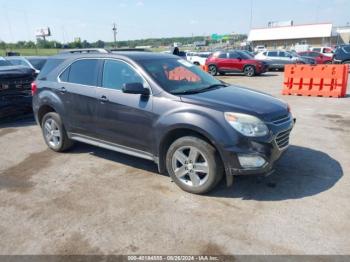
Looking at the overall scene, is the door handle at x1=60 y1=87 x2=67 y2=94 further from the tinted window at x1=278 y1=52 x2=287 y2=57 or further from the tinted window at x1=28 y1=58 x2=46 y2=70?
the tinted window at x1=278 y1=52 x2=287 y2=57

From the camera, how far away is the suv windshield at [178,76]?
454cm

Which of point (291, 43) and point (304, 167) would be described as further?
point (291, 43)

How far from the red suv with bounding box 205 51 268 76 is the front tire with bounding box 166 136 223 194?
17953 millimetres

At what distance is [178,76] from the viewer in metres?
4.94

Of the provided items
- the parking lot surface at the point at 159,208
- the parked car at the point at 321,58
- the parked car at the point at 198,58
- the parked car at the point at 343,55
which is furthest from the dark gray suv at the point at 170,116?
the parked car at the point at 321,58

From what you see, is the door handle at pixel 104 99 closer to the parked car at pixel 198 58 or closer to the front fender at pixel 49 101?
the front fender at pixel 49 101

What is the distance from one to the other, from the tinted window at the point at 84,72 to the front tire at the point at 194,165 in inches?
71.8

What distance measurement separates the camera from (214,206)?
12.9 feet

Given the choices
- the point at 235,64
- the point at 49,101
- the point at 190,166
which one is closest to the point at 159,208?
the point at 190,166

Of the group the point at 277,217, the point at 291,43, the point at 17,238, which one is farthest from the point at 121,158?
the point at 291,43

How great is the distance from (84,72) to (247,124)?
9.51ft

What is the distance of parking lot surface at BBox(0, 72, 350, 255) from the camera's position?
3225 millimetres

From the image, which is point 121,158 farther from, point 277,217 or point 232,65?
point 232,65

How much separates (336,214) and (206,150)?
1.64m
